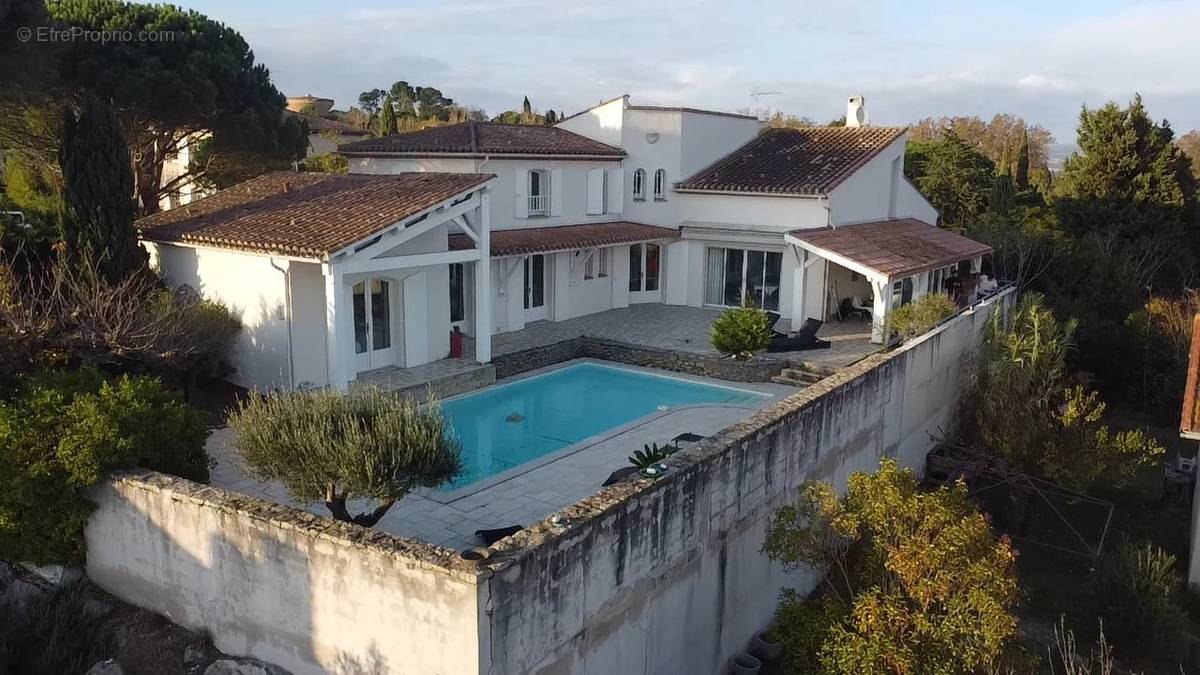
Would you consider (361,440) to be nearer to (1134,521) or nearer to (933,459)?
(933,459)

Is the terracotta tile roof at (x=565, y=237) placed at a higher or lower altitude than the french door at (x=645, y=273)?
higher

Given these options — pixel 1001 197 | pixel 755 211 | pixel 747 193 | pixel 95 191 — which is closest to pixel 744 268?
pixel 755 211

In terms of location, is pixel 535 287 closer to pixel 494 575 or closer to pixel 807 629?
pixel 807 629

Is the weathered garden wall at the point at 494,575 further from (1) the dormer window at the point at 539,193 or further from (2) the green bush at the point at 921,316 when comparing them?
(1) the dormer window at the point at 539,193

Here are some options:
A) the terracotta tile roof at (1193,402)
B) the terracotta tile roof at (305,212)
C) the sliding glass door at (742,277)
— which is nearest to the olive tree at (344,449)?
the terracotta tile roof at (305,212)

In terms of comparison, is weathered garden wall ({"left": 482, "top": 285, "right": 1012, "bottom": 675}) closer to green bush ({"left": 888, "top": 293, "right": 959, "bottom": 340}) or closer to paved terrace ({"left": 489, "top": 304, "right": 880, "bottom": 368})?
green bush ({"left": 888, "top": 293, "right": 959, "bottom": 340})

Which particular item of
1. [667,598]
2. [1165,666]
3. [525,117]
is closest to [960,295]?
[1165,666]
